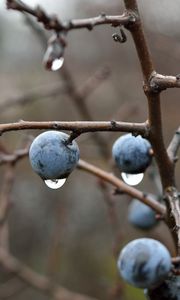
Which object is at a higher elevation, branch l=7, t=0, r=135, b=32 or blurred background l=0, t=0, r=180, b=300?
branch l=7, t=0, r=135, b=32

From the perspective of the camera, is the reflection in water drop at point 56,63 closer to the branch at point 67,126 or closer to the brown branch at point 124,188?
the branch at point 67,126

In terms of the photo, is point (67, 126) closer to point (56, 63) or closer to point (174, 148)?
point (56, 63)

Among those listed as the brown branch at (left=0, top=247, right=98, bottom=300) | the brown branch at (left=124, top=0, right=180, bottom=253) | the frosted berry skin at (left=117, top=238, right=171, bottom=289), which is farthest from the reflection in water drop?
the brown branch at (left=0, top=247, right=98, bottom=300)

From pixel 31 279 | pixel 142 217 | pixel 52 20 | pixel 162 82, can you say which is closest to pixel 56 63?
pixel 52 20

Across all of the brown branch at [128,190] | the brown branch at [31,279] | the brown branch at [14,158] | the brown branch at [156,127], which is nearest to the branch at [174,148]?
the brown branch at [156,127]

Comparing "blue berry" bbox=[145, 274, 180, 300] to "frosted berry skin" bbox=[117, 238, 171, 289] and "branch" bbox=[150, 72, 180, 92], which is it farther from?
"branch" bbox=[150, 72, 180, 92]
